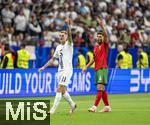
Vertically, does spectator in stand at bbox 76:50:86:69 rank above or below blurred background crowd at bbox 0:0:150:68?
below

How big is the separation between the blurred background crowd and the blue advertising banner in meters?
2.84

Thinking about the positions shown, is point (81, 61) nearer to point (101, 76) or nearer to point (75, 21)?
point (75, 21)

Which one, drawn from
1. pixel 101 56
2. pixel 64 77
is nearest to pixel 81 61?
pixel 101 56

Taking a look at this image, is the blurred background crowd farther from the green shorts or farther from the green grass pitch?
the green shorts

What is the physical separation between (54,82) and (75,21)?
8.35 meters

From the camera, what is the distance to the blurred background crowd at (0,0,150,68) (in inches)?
1276

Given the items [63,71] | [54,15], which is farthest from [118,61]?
[63,71]

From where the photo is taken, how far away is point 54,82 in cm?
2812

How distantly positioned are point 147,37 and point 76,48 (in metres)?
7.50

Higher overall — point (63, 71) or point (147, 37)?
point (147, 37)

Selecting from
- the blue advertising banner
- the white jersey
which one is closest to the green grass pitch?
the white jersey

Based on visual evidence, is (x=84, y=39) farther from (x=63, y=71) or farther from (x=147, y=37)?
(x=63, y=71)

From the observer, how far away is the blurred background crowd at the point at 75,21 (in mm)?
32406

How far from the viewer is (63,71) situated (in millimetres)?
19000
